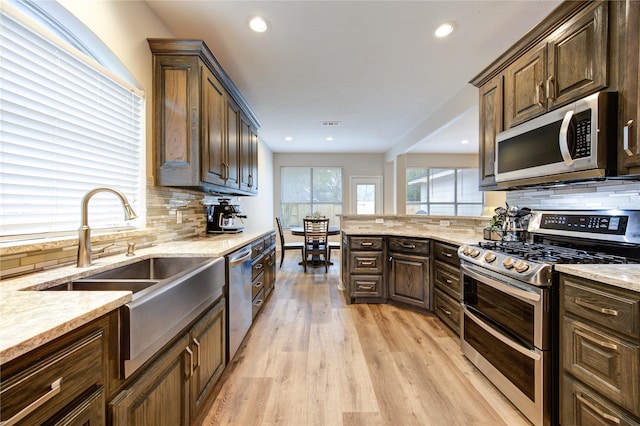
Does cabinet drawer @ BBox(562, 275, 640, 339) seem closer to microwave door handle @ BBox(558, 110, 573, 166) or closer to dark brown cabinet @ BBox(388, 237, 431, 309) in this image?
microwave door handle @ BBox(558, 110, 573, 166)

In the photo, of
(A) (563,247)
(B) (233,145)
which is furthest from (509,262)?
(B) (233,145)

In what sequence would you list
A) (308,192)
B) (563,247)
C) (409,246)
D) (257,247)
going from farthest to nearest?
1. (308,192)
2. (409,246)
3. (257,247)
4. (563,247)

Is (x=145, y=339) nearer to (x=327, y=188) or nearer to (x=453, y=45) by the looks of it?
(x=453, y=45)

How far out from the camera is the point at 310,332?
7.93ft

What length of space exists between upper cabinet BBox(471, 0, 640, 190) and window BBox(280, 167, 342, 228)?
514 centimetres

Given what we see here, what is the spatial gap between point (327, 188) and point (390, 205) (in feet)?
5.71

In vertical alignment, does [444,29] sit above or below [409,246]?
above

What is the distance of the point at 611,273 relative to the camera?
1.09m

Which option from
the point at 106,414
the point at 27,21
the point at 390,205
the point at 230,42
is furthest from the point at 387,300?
the point at 390,205

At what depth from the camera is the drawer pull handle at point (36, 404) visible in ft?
1.69

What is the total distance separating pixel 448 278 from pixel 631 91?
170cm

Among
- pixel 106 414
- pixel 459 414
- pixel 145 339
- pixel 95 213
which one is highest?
pixel 95 213

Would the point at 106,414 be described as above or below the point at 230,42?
below

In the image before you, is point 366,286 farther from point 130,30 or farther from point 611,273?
point 130,30
